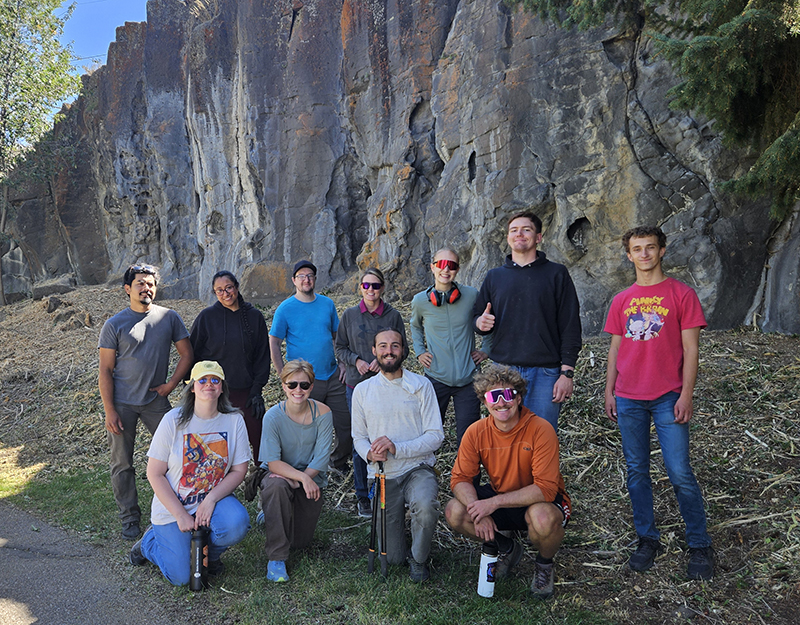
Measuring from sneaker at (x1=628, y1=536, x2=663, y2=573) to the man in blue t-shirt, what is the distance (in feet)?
8.79

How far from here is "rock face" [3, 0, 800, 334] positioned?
741 centimetres

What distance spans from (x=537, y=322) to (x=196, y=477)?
258 cm

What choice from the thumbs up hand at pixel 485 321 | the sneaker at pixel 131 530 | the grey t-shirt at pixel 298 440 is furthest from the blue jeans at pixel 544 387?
the sneaker at pixel 131 530

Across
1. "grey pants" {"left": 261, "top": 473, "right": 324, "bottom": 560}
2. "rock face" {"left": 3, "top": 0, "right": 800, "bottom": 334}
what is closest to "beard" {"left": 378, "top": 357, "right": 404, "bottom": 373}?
"grey pants" {"left": 261, "top": 473, "right": 324, "bottom": 560}

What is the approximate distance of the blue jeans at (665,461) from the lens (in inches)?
139

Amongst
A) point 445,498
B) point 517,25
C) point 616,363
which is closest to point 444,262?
point 616,363

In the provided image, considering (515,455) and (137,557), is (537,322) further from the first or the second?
(137,557)

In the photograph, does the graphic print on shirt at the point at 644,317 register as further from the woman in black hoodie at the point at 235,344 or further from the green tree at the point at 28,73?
the green tree at the point at 28,73

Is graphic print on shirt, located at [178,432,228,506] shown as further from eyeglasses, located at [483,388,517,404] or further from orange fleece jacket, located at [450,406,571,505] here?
eyeglasses, located at [483,388,517,404]

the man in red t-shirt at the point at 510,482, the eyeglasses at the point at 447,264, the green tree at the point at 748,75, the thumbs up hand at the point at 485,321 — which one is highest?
the green tree at the point at 748,75

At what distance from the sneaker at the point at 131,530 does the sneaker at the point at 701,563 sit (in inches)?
159

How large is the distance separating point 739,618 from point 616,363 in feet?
5.06

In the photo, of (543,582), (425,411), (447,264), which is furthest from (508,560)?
(447,264)

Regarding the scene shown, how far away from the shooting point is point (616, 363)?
3857 mm
